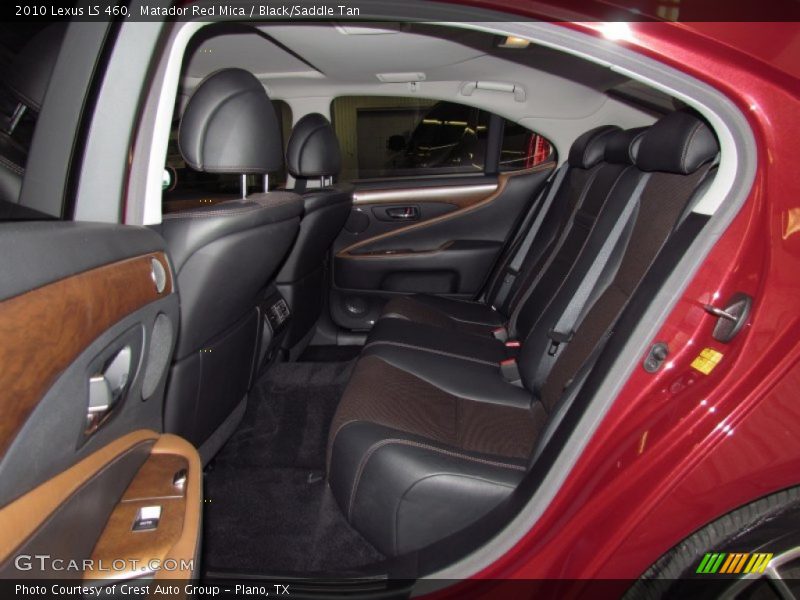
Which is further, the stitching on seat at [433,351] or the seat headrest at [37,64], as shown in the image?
the stitching on seat at [433,351]

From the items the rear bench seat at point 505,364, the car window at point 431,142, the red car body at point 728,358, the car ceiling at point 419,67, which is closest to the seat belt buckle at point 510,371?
the rear bench seat at point 505,364

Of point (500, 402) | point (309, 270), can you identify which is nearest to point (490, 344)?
point (500, 402)

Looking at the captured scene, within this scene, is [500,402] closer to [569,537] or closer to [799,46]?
[569,537]

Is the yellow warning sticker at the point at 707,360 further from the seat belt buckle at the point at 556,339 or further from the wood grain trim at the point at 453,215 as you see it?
the wood grain trim at the point at 453,215

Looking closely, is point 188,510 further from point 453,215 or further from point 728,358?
point 453,215

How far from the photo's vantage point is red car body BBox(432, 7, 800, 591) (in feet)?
2.63

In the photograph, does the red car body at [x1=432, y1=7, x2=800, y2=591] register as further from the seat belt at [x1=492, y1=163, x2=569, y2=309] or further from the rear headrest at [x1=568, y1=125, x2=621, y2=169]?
the seat belt at [x1=492, y1=163, x2=569, y2=309]

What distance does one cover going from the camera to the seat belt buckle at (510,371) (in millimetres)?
1811

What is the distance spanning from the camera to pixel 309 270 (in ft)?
8.11

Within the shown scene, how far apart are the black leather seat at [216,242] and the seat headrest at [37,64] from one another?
0.37 metres

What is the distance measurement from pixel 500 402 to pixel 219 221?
0.91 metres

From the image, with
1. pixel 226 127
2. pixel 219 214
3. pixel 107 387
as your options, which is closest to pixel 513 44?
pixel 226 127

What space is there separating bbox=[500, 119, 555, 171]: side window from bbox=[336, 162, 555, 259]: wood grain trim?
0.19 ft

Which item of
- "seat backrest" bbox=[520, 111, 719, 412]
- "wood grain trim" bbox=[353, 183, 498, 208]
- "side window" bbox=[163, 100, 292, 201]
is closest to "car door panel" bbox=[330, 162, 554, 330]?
"wood grain trim" bbox=[353, 183, 498, 208]
